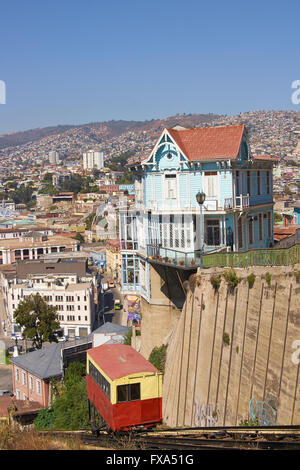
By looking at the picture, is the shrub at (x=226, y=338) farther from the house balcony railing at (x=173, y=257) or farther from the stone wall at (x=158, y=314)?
the stone wall at (x=158, y=314)

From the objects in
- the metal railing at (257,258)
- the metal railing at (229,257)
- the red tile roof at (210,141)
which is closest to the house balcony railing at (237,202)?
the red tile roof at (210,141)

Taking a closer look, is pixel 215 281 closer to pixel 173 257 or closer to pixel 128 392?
pixel 173 257

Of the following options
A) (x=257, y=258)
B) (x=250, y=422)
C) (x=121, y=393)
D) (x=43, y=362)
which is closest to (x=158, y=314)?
(x=257, y=258)

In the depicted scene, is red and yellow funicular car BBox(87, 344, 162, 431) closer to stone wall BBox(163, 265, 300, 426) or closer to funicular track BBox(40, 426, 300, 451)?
funicular track BBox(40, 426, 300, 451)

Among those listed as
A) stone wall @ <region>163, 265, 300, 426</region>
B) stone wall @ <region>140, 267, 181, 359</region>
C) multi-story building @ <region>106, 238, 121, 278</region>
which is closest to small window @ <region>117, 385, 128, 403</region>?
stone wall @ <region>163, 265, 300, 426</region>
